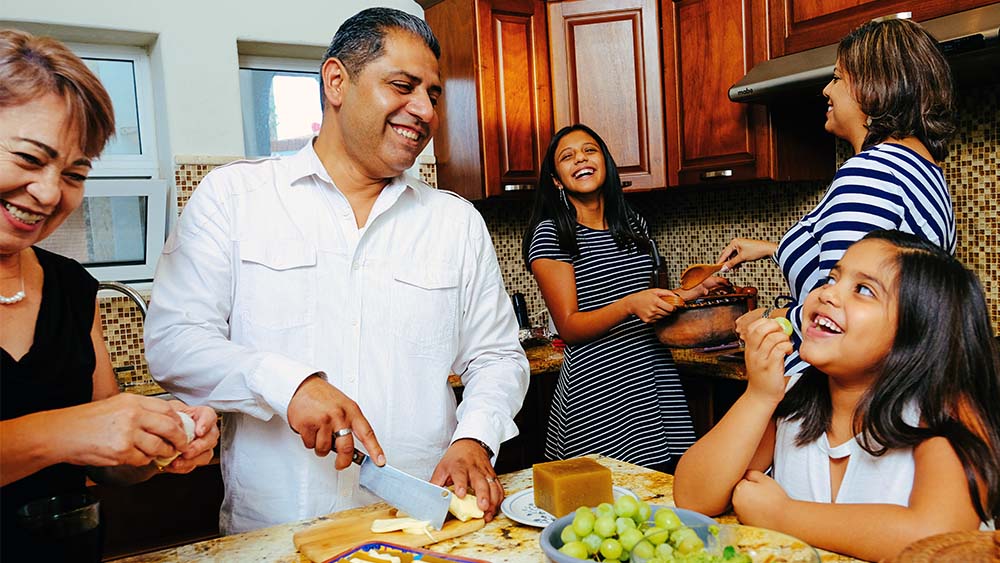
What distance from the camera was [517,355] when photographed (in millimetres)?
1718

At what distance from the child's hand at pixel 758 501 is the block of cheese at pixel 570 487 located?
0.18m

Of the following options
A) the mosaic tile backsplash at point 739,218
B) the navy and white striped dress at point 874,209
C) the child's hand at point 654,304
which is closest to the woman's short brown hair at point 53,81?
the navy and white striped dress at point 874,209

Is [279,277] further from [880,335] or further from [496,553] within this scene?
[880,335]

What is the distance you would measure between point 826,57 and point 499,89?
52.4 inches

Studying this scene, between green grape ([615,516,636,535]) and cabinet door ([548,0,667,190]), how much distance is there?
8.46 ft

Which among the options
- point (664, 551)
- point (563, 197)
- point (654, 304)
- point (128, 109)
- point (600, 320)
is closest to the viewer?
point (664, 551)

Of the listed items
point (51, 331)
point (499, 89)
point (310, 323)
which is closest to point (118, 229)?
point (499, 89)

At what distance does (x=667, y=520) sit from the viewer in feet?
3.05

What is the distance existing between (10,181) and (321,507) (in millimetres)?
804

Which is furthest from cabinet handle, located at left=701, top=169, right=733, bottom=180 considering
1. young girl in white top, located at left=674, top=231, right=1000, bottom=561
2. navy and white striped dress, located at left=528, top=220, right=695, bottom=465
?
young girl in white top, located at left=674, top=231, right=1000, bottom=561

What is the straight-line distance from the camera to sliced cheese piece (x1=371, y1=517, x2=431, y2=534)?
1144 millimetres

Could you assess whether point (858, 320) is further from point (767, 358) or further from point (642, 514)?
point (642, 514)

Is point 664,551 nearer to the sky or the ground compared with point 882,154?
nearer to the ground

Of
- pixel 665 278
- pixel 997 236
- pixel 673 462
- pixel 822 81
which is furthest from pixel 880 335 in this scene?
pixel 665 278
